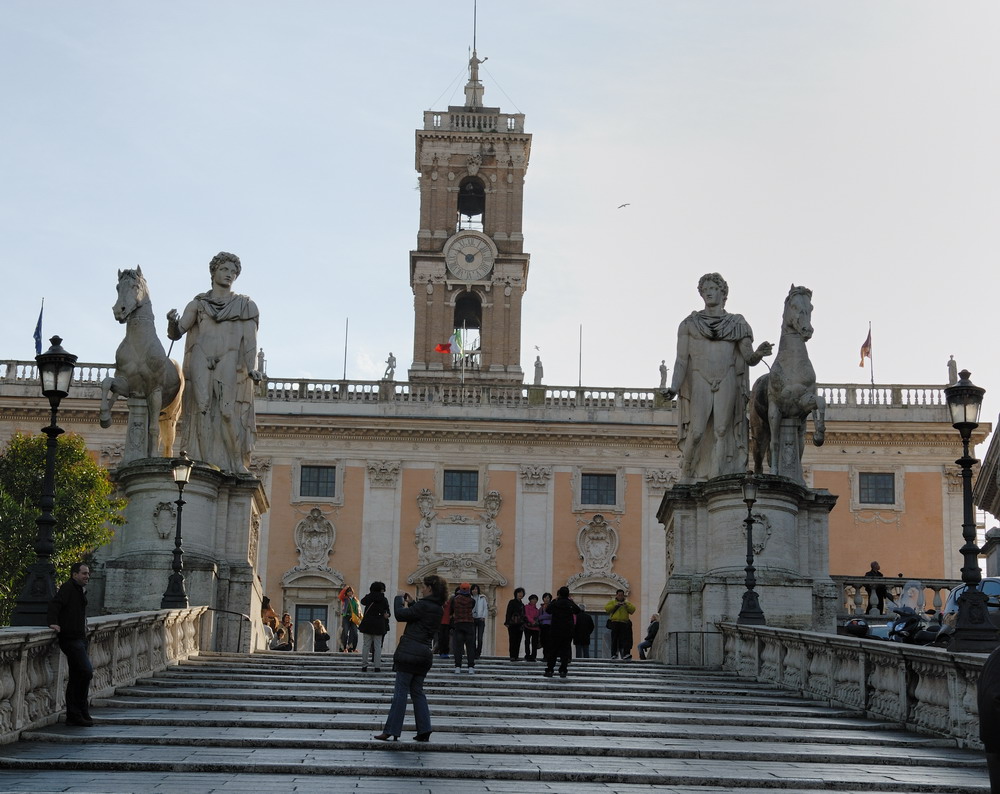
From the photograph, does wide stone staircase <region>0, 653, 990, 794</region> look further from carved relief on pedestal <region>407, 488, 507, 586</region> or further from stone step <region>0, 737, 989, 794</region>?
carved relief on pedestal <region>407, 488, 507, 586</region>

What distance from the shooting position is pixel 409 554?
5919cm

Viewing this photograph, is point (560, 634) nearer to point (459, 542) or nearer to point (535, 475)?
point (459, 542)

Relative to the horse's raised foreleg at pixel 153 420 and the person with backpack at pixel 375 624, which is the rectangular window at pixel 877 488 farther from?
the person with backpack at pixel 375 624

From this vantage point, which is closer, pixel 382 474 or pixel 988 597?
pixel 988 597

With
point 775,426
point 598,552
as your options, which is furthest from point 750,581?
point 598,552

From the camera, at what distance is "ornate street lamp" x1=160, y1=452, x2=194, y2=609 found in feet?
75.9

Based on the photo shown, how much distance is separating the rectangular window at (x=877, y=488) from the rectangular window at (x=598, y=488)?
9.34 m

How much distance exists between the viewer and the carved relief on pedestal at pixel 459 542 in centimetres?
5884

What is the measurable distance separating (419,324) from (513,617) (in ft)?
145

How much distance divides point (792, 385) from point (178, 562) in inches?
412

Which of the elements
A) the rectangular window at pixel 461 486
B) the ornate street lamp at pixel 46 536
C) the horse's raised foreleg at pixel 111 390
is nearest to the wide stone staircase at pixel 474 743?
the ornate street lamp at pixel 46 536

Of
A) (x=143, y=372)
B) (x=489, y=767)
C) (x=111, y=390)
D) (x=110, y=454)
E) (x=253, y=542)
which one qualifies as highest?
(x=110, y=454)

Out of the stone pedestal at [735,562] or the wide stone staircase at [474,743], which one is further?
the stone pedestal at [735,562]

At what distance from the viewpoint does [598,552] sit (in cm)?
5953
